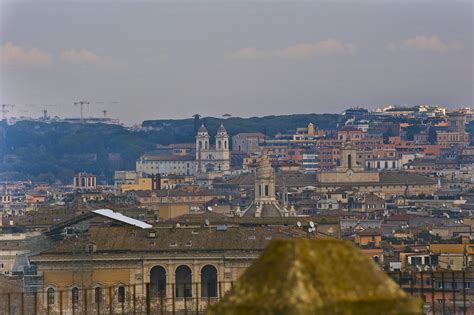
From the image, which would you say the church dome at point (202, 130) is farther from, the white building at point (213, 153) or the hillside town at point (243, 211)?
the hillside town at point (243, 211)

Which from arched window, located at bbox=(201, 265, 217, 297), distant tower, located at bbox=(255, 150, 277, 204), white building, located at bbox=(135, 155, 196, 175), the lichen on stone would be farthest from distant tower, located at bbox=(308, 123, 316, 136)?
the lichen on stone

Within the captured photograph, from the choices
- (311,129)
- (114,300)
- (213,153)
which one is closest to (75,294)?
(114,300)

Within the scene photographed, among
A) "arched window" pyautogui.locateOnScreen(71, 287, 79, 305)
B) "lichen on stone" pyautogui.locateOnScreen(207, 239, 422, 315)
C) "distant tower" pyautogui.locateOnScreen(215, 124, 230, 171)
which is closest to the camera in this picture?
"lichen on stone" pyautogui.locateOnScreen(207, 239, 422, 315)

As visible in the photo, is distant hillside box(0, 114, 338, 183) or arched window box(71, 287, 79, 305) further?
distant hillside box(0, 114, 338, 183)

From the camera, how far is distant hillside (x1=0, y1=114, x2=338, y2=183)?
475ft

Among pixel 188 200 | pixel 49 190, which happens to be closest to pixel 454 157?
pixel 49 190

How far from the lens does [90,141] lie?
162 metres

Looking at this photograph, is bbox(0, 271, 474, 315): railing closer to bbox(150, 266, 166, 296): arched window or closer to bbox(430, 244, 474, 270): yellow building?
bbox(150, 266, 166, 296): arched window

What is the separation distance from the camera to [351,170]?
11512cm

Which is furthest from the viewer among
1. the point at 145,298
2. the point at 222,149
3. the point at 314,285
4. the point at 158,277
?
the point at 222,149

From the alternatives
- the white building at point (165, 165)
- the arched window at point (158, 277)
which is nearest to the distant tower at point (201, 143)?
the white building at point (165, 165)

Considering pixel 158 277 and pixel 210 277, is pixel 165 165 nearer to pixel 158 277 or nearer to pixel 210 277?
pixel 158 277

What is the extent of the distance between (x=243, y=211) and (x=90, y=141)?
86724 mm

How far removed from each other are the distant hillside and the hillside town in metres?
2.71
